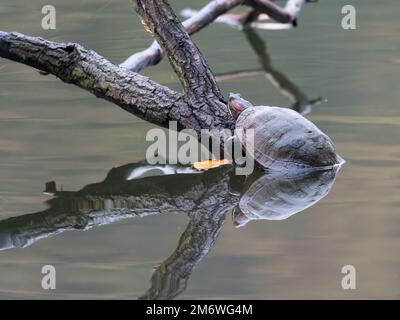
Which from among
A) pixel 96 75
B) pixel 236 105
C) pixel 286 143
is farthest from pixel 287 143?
pixel 96 75

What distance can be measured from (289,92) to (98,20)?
2954 millimetres

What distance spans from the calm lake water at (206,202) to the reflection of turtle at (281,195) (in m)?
0.05

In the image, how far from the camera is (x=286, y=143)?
4.13m

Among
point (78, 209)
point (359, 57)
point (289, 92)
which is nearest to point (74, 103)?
point (289, 92)

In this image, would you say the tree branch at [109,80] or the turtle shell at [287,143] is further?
the tree branch at [109,80]

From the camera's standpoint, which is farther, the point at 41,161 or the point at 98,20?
the point at 98,20

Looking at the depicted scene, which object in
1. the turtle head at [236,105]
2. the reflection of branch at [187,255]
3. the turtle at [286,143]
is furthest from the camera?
the turtle head at [236,105]

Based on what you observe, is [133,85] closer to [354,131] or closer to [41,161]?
[41,161]

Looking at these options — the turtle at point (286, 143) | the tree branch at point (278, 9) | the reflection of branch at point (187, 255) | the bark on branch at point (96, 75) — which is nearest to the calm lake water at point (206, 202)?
the reflection of branch at point (187, 255)

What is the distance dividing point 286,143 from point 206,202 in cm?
49

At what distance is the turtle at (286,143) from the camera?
4129 millimetres

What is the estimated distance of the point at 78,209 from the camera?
3904mm

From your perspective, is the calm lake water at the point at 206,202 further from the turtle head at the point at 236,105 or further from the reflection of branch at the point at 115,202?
the turtle head at the point at 236,105

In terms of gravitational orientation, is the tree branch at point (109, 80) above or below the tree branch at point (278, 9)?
below
